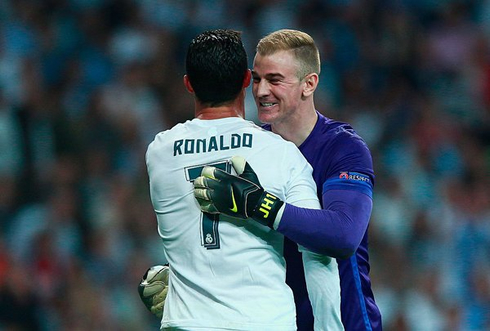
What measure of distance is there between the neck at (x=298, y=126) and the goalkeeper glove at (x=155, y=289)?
0.75 meters

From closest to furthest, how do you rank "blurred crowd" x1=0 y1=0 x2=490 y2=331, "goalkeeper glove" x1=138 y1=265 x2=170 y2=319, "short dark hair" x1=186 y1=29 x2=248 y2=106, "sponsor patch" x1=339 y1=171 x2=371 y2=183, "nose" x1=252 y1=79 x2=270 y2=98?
"short dark hair" x1=186 y1=29 x2=248 y2=106
"sponsor patch" x1=339 y1=171 x2=371 y2=183
"goalkeeper glove" x1=138 y1=265 x2=170 y2=319
"nose" x1=252 y1=79 x2=270 y2=98
"blurred crowd" x1=0 y1=0 x2=490 y2=331

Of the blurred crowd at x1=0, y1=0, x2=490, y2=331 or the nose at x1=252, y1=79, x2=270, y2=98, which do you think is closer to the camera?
the nose at x1=252, y1=79, x2=270, y2=98

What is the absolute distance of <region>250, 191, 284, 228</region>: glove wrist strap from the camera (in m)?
2.65

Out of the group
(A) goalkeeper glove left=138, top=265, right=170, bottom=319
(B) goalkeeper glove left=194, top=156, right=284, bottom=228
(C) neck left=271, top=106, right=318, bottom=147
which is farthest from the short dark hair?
(A) goalkeeper glove left=138, top=265, right=170, bottom=319

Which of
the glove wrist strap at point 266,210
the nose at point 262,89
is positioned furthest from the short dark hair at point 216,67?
the nose at point 262,89

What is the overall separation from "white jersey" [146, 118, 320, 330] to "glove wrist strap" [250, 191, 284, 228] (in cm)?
9

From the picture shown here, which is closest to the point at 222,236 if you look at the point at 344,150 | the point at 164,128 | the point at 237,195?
the point at 237,195

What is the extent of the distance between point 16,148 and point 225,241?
4.67 metres

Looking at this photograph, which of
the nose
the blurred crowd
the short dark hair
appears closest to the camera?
the short dark hair

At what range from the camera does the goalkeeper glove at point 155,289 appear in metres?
3.18

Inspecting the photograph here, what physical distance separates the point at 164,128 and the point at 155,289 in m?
4.09

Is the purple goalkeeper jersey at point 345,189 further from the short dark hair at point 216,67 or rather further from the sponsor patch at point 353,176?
the short dark hair at point 216,67

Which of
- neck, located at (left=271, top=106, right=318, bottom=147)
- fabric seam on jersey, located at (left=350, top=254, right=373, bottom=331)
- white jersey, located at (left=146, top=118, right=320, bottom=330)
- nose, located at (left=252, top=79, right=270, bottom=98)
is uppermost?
nose, located at (left=252, top=79, right=270, bottom=98)

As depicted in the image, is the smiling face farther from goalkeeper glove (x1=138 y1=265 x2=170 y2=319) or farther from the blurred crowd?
the blurred crowd
